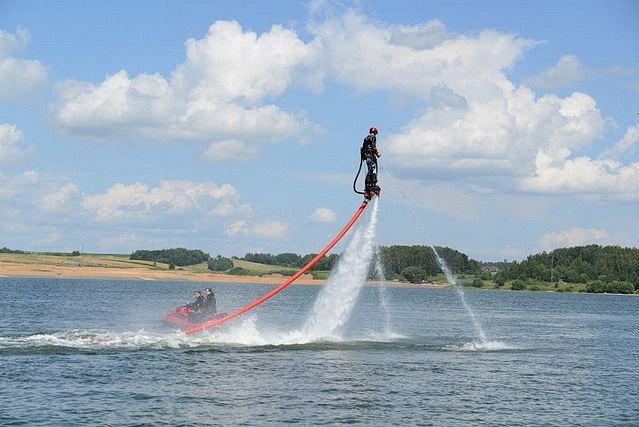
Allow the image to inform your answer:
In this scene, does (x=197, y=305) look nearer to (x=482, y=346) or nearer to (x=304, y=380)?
(x=482, y=346)

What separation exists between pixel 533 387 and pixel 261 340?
52.8ft

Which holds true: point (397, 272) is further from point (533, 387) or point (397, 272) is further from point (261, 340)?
point (533, 387)

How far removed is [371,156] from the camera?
33562 millimetres

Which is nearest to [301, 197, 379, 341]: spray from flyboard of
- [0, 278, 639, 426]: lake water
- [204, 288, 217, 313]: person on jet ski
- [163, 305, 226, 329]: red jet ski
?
[0, 278, 639, 426]: lake water

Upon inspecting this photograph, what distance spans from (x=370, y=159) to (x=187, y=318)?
22.2 m

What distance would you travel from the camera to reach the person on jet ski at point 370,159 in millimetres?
33500

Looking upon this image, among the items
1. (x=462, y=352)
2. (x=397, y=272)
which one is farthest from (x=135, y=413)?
(x=397, y=272)

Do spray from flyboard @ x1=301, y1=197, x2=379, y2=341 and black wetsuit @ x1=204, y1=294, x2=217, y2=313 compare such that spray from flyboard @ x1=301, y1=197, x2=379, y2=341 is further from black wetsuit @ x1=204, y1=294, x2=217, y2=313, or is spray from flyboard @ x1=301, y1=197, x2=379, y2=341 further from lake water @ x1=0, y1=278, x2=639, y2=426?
black wetsuit @ x1=204, y1=294, x2=217, y2=313

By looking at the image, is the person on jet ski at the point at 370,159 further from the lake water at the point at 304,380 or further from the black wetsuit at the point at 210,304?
the black wetsuit at the point at 210,304

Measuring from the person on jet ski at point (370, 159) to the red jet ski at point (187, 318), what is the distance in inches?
699

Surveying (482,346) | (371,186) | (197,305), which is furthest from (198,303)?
(371,186)

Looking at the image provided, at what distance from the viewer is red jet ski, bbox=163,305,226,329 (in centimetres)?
4988

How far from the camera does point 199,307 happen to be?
51.0m

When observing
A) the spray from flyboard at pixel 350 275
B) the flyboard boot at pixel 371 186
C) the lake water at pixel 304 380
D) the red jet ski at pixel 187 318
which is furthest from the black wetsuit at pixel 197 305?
the flyboard boot at pixel 371 186
